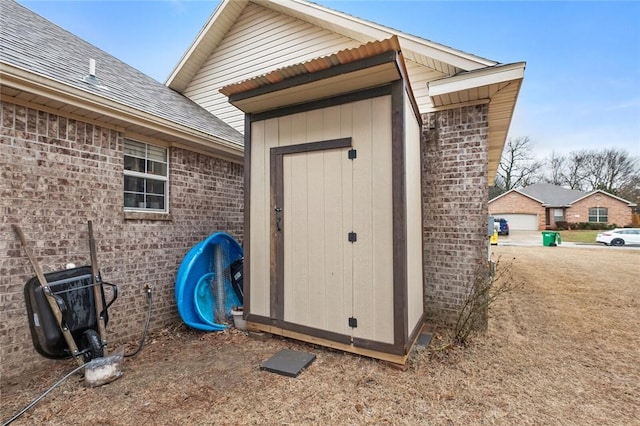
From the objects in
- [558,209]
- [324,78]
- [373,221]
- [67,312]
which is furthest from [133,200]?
[558,209]

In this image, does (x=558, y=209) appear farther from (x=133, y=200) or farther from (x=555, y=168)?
(x=133, y=200)

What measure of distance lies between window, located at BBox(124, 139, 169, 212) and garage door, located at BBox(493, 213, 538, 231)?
3721 cm

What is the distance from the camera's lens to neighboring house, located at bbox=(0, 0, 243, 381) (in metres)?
3.03

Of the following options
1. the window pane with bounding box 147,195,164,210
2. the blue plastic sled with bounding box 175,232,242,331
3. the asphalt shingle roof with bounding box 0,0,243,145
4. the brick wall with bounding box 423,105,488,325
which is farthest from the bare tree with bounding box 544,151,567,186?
the window pane with bounding box 147,195,164,210

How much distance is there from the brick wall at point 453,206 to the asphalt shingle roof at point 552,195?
36432mm

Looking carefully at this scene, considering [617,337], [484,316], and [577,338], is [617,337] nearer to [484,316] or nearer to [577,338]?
[577,338]

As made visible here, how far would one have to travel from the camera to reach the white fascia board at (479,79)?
3.91 metres

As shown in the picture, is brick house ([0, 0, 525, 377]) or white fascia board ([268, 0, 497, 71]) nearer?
brick house ([0, 0, 525, 377])

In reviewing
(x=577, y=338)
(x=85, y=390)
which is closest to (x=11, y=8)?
(x=85, y=390)

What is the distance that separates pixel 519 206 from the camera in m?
32.8

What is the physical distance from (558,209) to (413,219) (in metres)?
38.9

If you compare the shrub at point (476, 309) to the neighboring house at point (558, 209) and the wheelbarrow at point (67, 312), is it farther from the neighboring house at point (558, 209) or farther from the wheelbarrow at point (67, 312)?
the neighboring house at point (558, 209)

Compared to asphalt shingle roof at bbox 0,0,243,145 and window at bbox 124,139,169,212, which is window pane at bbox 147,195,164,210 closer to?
window at bbox 124,139,169,212

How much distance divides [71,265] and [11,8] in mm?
5046
